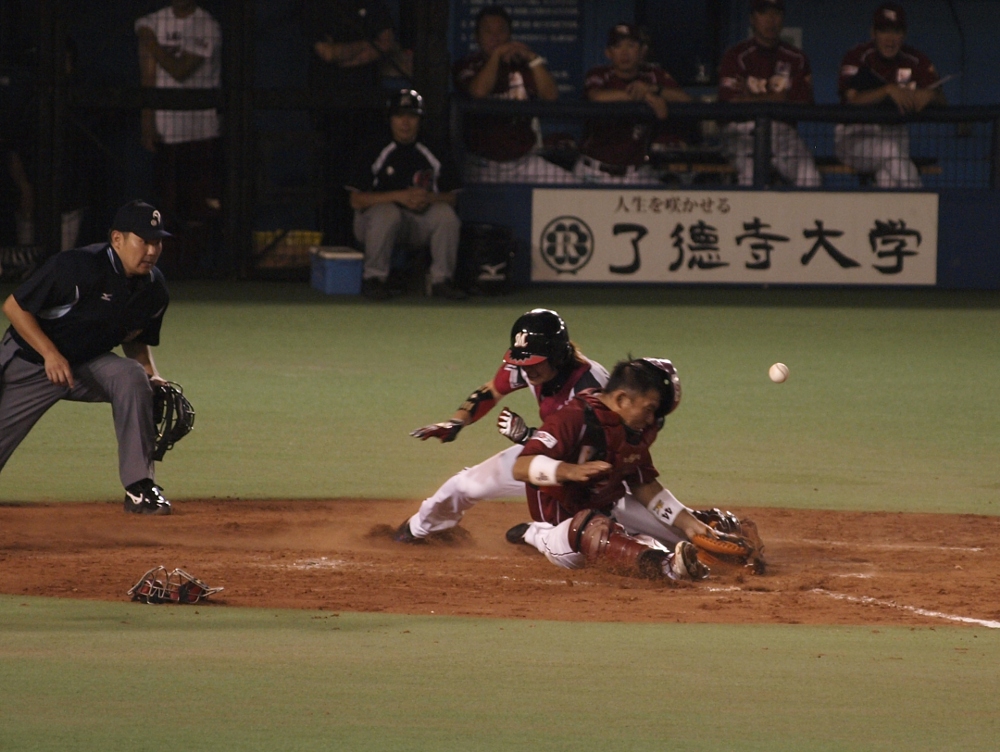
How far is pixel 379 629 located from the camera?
5062 mm

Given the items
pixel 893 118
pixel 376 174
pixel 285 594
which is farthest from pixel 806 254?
pixel 285 594

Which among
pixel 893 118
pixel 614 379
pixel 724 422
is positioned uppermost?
pixel 893 118

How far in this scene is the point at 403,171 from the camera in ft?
46.5

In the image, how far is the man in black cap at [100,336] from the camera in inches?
275

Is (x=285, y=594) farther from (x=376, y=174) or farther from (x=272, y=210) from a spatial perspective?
(x=272, y=210)

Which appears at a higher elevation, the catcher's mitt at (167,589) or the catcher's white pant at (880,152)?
the catcher's white pant at (880,152)

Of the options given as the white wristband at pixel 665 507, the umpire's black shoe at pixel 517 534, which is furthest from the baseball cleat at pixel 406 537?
the white wristband at pixel 665 507

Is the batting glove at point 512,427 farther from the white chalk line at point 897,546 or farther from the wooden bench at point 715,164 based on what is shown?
the wooden bench at point 715,164

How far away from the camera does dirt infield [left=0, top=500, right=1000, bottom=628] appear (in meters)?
5.59

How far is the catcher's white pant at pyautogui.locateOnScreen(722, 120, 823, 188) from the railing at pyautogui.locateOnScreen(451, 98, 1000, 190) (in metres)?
0.02

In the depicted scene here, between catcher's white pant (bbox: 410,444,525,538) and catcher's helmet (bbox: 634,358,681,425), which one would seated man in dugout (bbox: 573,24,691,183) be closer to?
catcher's white pant (bbox: 410,444,525,538)

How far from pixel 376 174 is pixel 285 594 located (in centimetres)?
890

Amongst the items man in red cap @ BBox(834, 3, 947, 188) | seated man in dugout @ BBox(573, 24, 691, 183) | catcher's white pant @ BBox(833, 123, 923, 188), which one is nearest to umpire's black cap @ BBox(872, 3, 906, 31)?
man in red cap @ BBox(834, 3, 947, 188)

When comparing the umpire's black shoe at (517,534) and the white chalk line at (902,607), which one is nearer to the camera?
the white chalk line at (902,607)
